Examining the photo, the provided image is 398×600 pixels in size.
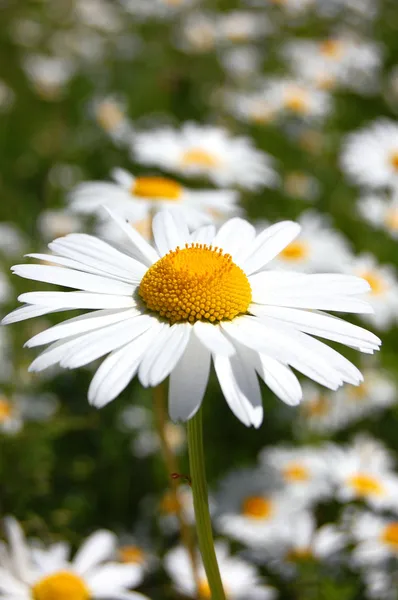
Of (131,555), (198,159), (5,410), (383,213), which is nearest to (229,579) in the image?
(131,555)

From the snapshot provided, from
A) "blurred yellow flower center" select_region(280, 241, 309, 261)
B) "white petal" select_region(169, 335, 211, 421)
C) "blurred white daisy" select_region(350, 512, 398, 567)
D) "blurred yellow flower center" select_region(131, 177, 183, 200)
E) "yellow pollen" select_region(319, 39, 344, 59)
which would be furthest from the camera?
"yellow pollen" select_region(319, 39, 344, 59)

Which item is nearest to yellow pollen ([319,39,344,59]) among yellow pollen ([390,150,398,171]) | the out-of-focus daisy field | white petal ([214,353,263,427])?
the out-of-focus daisy field

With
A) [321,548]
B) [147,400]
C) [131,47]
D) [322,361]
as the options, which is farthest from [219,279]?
[131,47]

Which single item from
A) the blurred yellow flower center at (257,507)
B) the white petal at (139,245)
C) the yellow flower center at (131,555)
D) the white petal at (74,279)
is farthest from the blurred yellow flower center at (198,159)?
the white petal at (74,279)

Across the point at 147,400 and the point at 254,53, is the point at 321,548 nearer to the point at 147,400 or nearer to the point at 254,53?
the point at 147,400

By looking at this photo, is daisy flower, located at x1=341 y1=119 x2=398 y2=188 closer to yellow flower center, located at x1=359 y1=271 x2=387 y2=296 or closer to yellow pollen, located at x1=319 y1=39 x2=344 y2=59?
yellow flower center, located at x1=359 y1=271 x2=387 y2=296

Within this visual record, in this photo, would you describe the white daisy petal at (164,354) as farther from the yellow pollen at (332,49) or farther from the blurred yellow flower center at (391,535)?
the yellow pollen at (332,49)

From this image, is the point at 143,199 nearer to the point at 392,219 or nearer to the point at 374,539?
the point at 374,539
